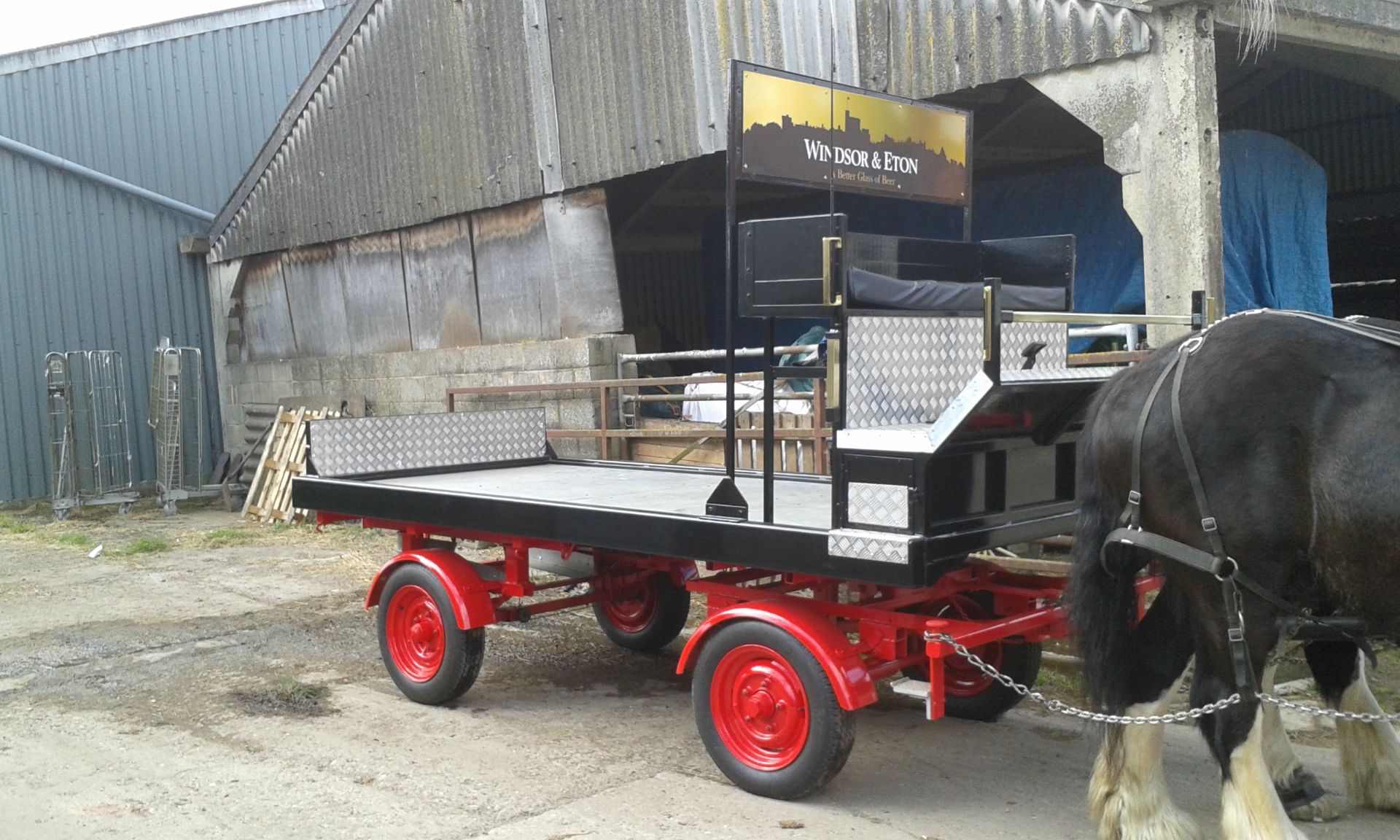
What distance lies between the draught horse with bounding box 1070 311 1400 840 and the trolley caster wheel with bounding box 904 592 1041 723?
1.13m

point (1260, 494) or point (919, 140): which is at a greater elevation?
point (919, 140)

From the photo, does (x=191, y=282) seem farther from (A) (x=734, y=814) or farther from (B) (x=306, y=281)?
(A) (x=734, y=814)

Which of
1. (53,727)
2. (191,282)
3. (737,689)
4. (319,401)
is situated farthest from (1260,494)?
(191,282)

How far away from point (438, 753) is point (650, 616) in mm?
1943

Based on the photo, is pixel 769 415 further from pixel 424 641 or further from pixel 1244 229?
pixel 1244 229

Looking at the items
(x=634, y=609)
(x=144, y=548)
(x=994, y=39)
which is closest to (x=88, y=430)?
(x=144, y=548)

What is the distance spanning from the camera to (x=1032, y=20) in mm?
7555

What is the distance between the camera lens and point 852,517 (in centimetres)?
407

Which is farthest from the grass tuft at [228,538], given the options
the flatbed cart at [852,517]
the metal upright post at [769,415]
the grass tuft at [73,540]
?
the metal upright post at [769,415]

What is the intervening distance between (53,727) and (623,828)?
320 centimetres

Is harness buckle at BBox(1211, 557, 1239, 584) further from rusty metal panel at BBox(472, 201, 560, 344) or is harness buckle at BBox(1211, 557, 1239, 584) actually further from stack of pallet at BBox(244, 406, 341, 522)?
stack of pallet at BBox(244, 406, 341, 522)

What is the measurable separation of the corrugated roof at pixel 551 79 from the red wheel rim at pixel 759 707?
4622mm

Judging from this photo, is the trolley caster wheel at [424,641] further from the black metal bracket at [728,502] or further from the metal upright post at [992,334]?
the metal upright post at [992,334]

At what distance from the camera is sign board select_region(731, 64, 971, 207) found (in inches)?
184
